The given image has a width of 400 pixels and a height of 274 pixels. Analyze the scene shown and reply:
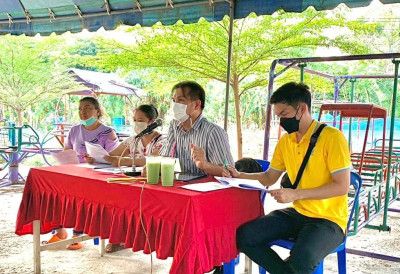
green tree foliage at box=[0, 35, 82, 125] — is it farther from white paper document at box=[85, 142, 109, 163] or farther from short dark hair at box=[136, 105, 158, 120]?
white paper document at box=[85, 142, 109, 163]

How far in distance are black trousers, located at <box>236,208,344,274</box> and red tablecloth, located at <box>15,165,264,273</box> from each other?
8cm

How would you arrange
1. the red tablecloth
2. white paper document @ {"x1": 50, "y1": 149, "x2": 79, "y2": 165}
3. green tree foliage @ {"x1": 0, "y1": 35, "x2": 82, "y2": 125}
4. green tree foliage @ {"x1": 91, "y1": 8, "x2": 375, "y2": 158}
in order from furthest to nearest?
green tree foliage @ {"x1": 0, "y1": 35, "x2": 82, "y2": 125} → green tree foliage @ {"x1": 91, "y1": 8, "x2": 375, "y2": 158} → white paper document @ {"x1": 50, "y1": 149, "x2": 79, "y2": 165} → the red tablecloth

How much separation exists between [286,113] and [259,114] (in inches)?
570

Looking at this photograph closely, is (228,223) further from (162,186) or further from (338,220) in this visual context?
(338,220)

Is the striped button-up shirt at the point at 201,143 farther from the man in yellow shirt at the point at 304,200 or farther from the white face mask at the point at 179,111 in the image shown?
the man in yellow shirt at the point at 304,200

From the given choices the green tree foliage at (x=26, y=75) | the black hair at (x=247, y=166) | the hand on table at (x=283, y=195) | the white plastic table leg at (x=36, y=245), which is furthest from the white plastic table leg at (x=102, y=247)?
the green tree foliage at (x=26, y=75)

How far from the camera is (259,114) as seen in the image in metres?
16.9

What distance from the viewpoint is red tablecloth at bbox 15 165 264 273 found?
2.06 meters

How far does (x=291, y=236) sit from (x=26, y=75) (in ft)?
44.1

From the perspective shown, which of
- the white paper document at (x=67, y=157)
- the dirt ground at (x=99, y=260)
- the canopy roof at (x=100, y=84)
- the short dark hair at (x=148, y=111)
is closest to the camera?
the dirt ground at (x=99, y=260)

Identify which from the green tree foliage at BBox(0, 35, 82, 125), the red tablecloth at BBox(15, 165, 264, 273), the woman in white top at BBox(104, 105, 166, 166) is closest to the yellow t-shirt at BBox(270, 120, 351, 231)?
the red tablecloth at BBox(15, 165, 264, 273)

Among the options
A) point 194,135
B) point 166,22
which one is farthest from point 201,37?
point 194,135

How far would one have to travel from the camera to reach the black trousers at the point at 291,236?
2.25 metres

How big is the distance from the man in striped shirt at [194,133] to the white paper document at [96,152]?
0.56m
